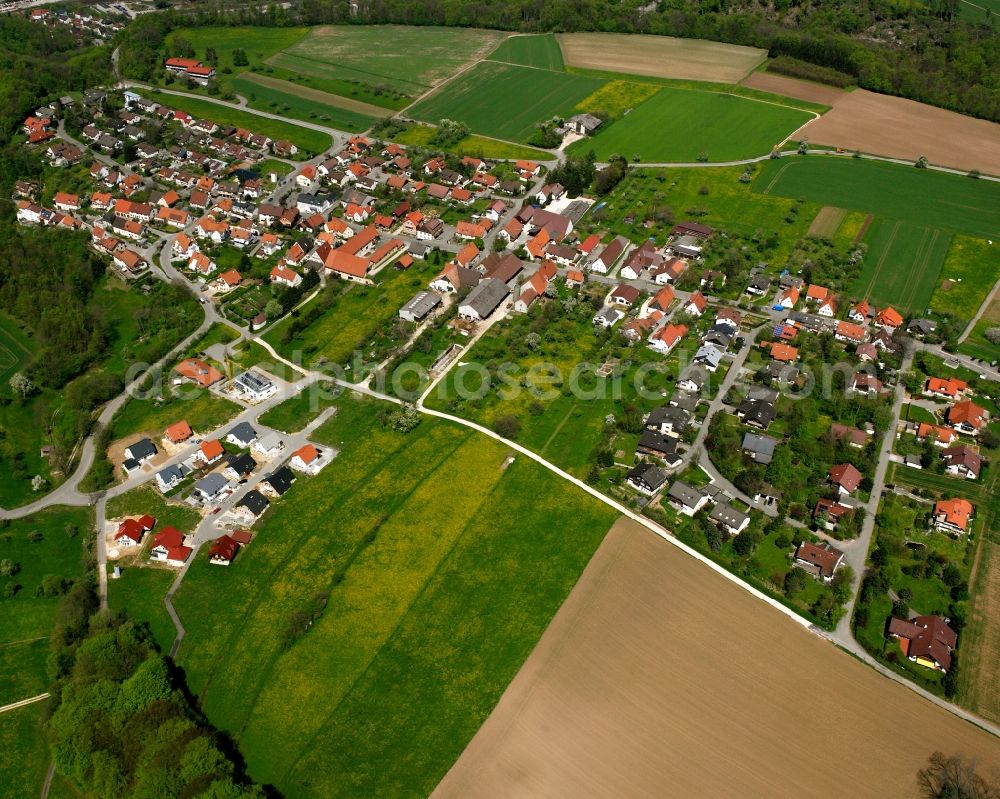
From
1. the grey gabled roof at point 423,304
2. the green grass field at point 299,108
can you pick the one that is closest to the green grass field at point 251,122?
the green grass field at point 299,108

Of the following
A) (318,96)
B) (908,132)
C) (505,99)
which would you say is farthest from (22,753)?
(908,132)

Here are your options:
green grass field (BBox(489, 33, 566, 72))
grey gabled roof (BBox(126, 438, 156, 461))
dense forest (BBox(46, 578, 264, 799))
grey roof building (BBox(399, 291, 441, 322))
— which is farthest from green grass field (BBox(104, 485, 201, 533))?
green grass field (BBox(489, 33, 566, 72))

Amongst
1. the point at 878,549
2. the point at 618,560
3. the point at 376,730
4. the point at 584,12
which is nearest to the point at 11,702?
the point at 376,730

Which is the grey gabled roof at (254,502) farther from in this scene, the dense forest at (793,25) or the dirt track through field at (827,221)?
the dense forest at (793,25)

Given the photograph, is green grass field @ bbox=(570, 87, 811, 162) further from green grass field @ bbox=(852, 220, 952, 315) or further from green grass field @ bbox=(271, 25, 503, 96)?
green grass field @ bbox=(271, 25, 503, 96)

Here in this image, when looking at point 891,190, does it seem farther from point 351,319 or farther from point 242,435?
point 242,435
